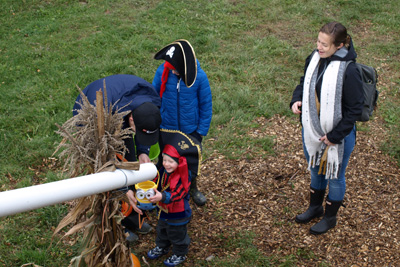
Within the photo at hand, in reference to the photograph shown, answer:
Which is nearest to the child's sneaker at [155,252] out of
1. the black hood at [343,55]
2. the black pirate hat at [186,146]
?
the black pirate hat at [186,146]

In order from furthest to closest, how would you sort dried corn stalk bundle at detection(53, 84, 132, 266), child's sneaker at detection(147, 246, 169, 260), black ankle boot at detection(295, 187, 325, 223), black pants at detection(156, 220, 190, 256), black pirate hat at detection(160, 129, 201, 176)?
black ankle boot at detection(295, 187, 325, 223) < child's sneaker at detection(147, 246, 169, 260) < black pants at detection(156, 220, 190, 256) < black pirate hat at detection(160, 129, 201, 176) < dried corn stalk bundle at detection(53, 84, 132, 266)

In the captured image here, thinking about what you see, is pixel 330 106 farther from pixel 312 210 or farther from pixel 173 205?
pixel 173 205

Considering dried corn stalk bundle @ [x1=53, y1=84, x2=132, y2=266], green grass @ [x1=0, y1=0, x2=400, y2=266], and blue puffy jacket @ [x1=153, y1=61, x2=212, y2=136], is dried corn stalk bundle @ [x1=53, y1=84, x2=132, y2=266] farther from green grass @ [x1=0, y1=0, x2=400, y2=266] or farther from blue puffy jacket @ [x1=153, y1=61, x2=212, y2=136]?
blue puffy jacket @ [x1=153, y1=61, x2=212, y2=136]

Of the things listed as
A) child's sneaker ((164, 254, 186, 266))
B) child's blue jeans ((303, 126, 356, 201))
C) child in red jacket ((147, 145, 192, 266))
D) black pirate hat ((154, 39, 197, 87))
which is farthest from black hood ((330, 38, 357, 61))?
child's sneaker ((164, 254, 186, 266))

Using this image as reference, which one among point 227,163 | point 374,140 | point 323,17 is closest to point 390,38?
point 323,17

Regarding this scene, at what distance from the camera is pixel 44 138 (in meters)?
5.14

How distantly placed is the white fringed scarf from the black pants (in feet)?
4.53

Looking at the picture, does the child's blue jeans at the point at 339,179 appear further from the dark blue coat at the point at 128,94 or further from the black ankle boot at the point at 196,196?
the dark blue coat at the point at 128,94

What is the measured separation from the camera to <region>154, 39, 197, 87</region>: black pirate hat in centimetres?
364

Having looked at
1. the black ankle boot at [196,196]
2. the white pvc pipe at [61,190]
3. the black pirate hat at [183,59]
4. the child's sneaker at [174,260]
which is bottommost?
the child's sneaker at [174,260]

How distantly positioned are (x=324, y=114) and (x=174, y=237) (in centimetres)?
169

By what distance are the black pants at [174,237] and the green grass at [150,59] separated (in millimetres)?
479

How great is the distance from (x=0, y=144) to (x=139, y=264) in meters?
2.70

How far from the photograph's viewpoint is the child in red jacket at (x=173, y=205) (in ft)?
10.6
